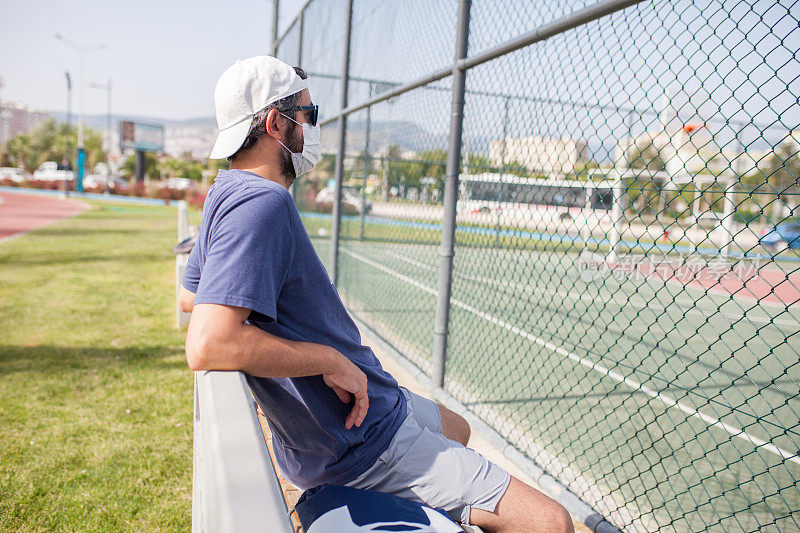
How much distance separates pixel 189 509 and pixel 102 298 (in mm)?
5602

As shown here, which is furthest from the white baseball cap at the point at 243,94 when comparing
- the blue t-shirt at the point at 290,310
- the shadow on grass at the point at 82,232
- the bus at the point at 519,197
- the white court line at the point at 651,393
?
the shadow on grass at the point at 82,232

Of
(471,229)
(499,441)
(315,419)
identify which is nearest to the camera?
(315,419)

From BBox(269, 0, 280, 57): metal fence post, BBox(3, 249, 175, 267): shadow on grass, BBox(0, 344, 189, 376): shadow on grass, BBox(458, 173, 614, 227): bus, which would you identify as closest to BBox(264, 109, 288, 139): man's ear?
BBox(458, 173, 614, 227): bus

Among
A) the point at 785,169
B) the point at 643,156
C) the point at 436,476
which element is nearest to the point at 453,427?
the point at 436,476

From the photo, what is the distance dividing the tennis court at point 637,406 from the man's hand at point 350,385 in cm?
165

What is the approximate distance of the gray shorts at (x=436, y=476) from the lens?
1726mm

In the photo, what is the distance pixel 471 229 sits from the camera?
536 centimetres

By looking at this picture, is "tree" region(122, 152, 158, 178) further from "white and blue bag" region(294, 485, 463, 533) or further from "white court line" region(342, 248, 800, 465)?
"white and blue bag" region(294, 485, 463, 533)

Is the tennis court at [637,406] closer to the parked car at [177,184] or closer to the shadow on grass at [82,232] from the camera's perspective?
the shadow on grass at [82,232]

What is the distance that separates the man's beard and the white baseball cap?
114 millimetres

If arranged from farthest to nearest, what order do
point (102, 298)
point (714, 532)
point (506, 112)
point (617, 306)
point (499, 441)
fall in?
A: point (617, 306) → point (102, 298) → point (506, 112) → point (499, 441) → point (714, 532)

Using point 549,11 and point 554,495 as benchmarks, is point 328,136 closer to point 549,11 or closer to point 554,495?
point 549,11

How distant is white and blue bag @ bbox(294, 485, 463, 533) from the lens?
1422 millimetres

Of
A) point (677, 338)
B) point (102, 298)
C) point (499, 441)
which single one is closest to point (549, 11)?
point (499, 441)
